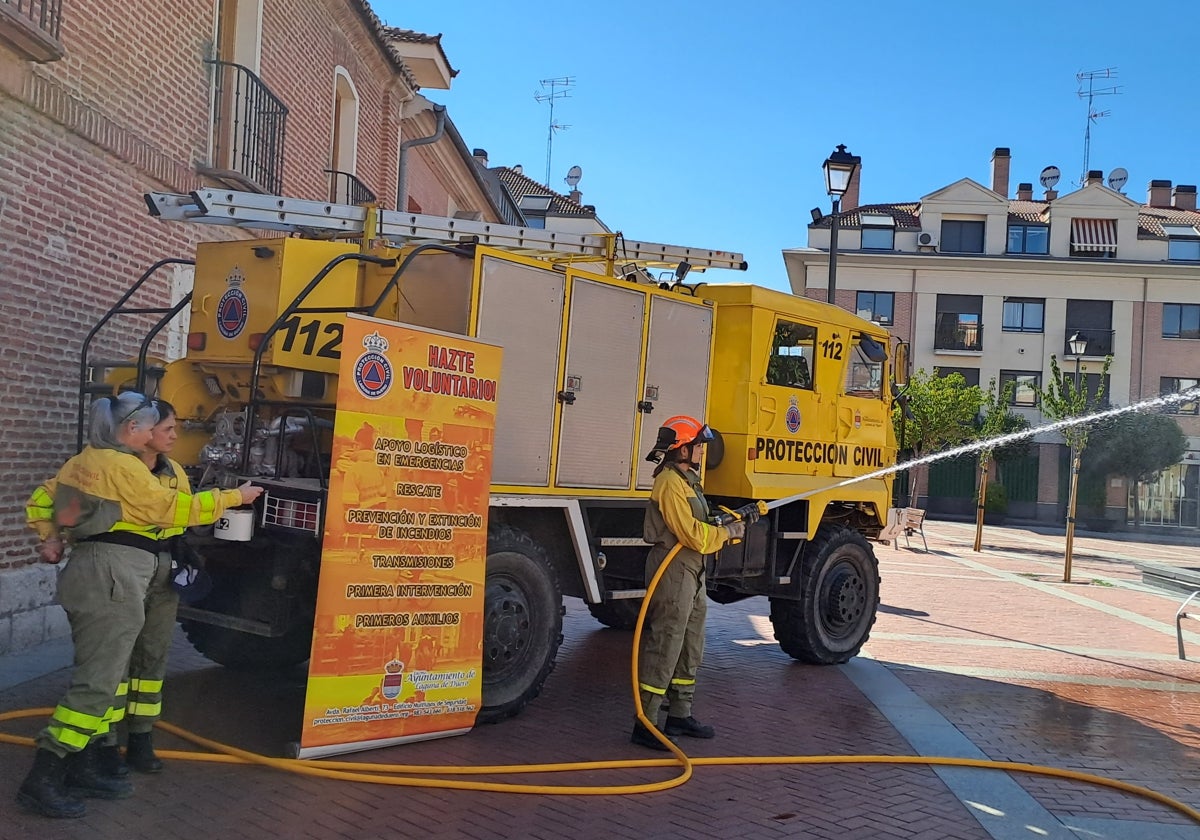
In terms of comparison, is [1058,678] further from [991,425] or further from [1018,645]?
[991,425]

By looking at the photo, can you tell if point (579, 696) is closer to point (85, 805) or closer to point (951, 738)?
point (951, 738)

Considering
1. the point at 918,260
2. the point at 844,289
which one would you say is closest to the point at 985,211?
the point at 918,260

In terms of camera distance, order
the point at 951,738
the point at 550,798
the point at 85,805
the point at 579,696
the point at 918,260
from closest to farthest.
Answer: the point at 85,805
the point at 550,798
the point at 951,738
the point at 579,696
the point at 918,260

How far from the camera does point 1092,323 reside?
1745 inches

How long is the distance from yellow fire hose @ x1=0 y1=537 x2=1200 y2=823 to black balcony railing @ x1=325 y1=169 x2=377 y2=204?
10.0 metres

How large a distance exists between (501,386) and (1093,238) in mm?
44791

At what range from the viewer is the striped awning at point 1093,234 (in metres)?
44.8

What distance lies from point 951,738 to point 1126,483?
131 feet

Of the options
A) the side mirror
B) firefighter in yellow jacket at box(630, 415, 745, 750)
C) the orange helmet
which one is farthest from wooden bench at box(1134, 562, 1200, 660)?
the orange helmet

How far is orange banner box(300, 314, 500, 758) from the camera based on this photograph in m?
5.34

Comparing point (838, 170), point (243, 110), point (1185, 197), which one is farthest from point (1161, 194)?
point (243, 110)

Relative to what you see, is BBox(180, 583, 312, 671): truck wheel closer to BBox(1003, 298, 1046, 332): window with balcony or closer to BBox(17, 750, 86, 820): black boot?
BBox(17, 750, 86, 820): black boot

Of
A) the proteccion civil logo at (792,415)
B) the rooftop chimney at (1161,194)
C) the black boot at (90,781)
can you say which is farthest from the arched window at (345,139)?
the rooftop chimney at (1161,194)

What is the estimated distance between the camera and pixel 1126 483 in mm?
42062
